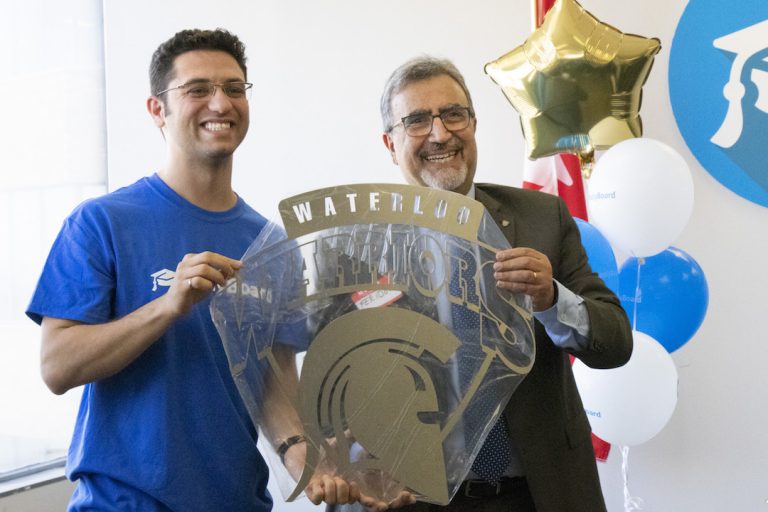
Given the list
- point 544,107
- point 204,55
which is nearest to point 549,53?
point 544,107

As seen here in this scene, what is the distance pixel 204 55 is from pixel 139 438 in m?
0.64

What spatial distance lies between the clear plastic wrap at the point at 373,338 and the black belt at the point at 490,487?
0.19 metres

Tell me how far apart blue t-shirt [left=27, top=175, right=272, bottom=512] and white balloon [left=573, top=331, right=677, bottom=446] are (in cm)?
113

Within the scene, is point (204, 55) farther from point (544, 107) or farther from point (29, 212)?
point (29, 212)

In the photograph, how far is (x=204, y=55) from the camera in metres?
1.45

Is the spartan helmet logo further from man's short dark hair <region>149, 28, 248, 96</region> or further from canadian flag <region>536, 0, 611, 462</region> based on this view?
canadian flag <region>536, 0, 611, 462</region>

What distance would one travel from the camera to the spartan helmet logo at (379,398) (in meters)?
1.14

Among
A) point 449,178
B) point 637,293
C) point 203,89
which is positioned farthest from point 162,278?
point 637,293

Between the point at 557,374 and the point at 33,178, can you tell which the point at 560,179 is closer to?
the point at 557,374

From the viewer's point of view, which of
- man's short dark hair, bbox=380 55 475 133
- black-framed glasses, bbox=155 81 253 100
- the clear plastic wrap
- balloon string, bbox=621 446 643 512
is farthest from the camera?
balloon string, bbox=621 446 643 512

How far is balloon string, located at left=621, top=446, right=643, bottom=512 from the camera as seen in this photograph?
7.99 feet

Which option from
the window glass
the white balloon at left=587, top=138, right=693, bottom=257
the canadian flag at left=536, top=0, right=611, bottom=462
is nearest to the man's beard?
the white balloon at left=587, top=138, right=693, bottom=257

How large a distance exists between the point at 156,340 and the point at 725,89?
6.72 ft

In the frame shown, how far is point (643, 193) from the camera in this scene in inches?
84.0
